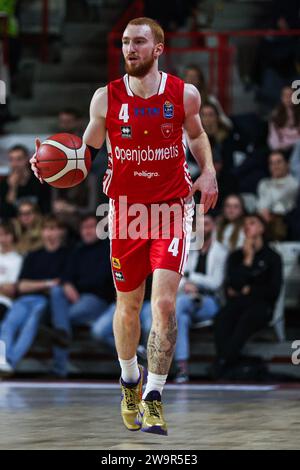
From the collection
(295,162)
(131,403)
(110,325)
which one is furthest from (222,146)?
(131,403)

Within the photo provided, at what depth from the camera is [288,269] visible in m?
14.1

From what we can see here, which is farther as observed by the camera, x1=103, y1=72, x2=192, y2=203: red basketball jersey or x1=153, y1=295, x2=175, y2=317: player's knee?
x1=103, y1=72, x2=192, y2=203: red basketball jersey

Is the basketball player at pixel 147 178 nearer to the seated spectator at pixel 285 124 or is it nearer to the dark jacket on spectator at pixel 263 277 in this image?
the dark jacket on spectator at pixel 263 277

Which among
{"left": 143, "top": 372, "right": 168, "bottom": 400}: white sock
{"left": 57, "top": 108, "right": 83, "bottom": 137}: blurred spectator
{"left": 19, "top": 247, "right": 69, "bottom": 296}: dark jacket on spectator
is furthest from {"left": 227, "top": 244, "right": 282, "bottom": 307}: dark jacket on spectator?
{"left": 143, "top": 372, "right": 168, "bottom": 400}: white sock

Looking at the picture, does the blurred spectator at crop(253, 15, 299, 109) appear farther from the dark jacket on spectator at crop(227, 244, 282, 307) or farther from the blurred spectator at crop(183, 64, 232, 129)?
the dark jacket on spectator at crop(227, 244, 282, 307)

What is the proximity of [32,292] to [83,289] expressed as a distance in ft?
1.88

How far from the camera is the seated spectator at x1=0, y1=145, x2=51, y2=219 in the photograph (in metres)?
14.9

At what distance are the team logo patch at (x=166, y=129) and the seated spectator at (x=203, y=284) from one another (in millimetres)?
5341

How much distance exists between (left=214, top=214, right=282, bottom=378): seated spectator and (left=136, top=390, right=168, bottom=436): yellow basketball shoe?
17.0 ft

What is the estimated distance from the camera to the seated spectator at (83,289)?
13.6 m

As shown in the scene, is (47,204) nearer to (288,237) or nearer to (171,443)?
(288,237)

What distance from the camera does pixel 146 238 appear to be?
26.0 ft

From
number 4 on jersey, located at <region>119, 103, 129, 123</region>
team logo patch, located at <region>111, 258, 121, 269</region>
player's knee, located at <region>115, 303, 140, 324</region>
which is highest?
number 4 on jersey, located at <region>119, 103, 129, 123</region>
